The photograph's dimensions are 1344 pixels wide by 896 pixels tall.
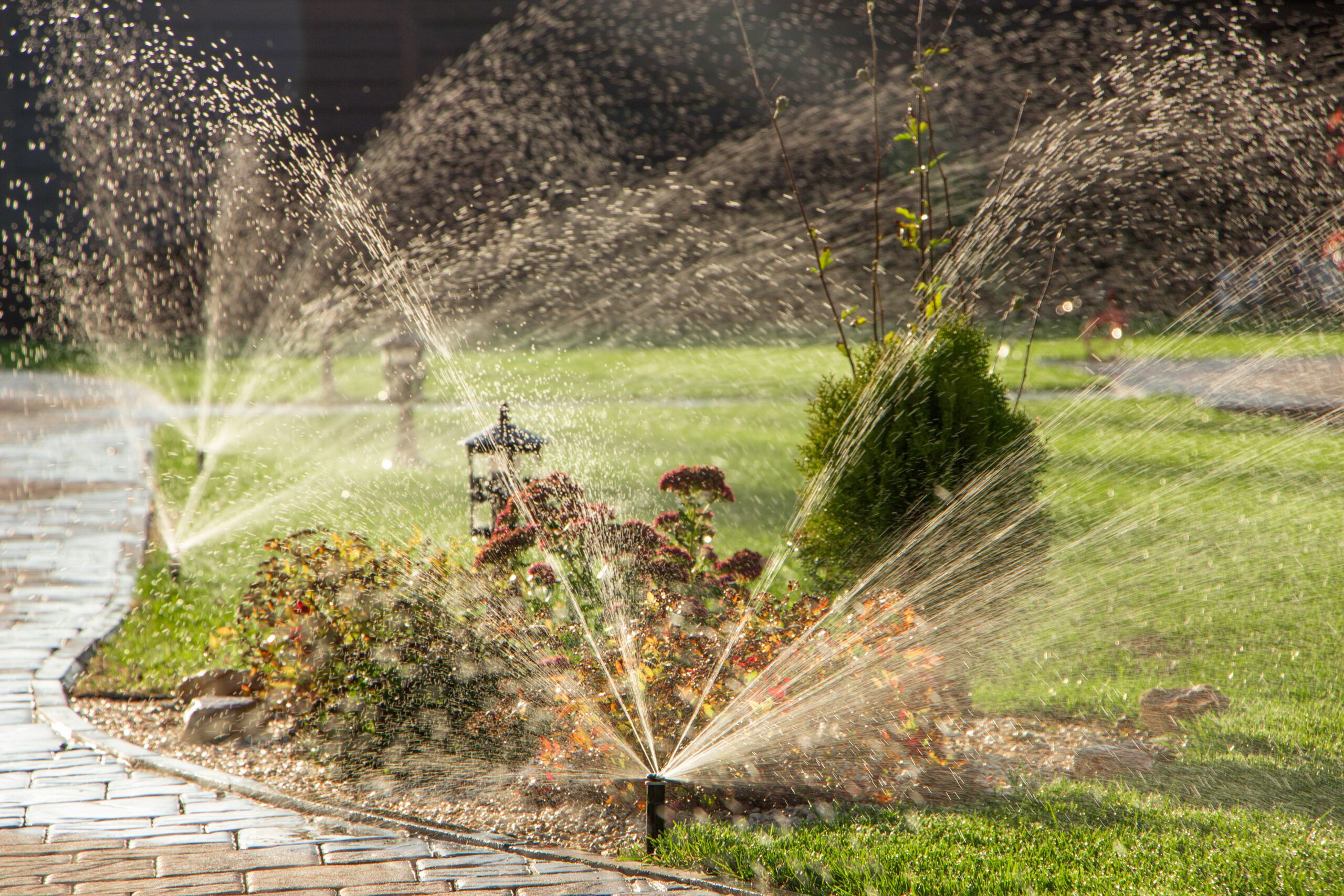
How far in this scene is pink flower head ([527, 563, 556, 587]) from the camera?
454 cm

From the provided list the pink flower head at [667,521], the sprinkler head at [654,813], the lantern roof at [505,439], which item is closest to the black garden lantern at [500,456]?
the lantern roof at [505,439]

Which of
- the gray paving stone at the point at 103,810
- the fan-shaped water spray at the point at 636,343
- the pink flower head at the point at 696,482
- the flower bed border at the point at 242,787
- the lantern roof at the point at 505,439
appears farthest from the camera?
the lantern roof at the point at 505,439

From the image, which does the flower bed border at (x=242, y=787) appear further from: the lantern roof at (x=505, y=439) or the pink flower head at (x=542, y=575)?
the lantern roof at (x=505, y=439)

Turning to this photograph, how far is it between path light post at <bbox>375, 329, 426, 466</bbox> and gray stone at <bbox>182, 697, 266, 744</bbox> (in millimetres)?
5667

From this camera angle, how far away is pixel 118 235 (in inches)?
772

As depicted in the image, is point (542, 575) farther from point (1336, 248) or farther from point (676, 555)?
point (1336, 248)

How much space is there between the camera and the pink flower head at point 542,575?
4.54 m

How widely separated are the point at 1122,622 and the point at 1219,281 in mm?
12676

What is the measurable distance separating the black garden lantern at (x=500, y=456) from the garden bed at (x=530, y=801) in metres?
1.40

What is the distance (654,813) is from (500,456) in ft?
7.82

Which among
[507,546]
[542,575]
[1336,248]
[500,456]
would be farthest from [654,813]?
[1336,248]

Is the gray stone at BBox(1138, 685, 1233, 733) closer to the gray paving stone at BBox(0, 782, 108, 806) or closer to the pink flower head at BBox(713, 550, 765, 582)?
the pink flower head at BBox(713, 550, 765, 582)

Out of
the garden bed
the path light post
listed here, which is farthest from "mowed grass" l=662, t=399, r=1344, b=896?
the path light post

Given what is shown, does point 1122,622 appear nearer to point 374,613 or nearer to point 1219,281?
point 374,613
